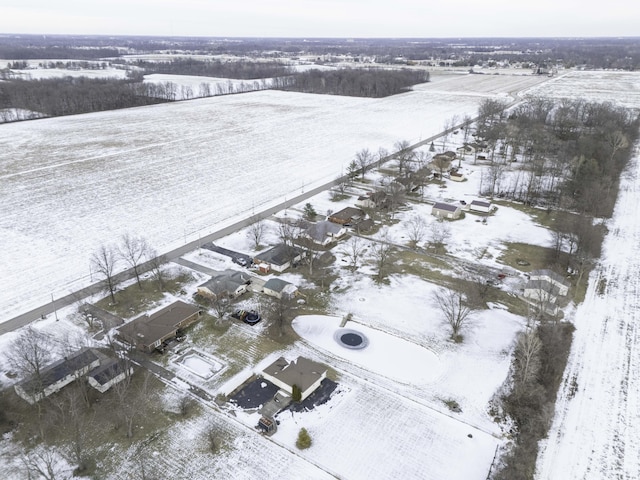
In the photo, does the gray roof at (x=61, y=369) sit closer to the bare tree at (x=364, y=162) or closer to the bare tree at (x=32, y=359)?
the bare tree at (x=32, y=359)

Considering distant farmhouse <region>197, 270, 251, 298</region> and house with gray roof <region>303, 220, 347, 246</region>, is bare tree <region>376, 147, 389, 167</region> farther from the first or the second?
distant farmhouse <region>197, 270, 251, 298</region>

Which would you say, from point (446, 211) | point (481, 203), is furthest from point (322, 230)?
point (481, 203)

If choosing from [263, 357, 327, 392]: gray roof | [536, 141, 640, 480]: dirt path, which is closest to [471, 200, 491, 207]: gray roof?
[536, 141, 640, 480]: dirt path

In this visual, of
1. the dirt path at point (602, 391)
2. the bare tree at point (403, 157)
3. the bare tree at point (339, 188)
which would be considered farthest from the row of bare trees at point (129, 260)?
the bare tree at point (403, 157)

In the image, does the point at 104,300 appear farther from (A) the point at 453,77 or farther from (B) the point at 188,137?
(A) the point at 453,77

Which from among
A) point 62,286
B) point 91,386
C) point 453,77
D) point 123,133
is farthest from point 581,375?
point 453,77

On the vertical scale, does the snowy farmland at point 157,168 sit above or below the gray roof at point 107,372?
above

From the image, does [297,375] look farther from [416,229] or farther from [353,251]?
[416,229]
